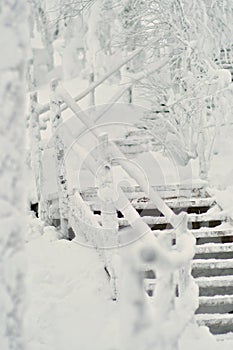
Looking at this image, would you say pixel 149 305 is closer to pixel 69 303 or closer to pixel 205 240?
pixel 69 303

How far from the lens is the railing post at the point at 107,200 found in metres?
5.37

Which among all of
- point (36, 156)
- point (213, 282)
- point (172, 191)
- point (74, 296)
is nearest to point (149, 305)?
point (74, 296)

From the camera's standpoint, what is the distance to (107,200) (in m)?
5.42

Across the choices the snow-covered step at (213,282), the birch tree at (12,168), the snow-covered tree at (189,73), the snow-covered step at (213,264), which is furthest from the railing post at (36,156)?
the birch tree at (12,168)

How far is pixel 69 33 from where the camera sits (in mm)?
23375

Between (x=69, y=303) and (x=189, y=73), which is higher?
(x=189, y=73)

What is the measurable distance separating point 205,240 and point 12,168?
18.2 ft

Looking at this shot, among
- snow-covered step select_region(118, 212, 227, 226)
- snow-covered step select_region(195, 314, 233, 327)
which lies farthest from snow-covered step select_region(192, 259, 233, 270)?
snow-covered step select_region(118, 212, 227, 226)

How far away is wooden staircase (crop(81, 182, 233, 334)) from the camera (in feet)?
17.6

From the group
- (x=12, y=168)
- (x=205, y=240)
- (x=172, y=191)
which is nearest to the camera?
(x=12, y=168)

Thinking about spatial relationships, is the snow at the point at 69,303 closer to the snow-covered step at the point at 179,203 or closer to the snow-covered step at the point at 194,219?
the snow-covered step at the point at 194,219

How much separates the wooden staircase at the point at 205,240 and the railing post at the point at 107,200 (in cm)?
46

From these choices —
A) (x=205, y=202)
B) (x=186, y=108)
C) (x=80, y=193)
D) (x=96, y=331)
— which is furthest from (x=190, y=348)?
(x=186, y=108)

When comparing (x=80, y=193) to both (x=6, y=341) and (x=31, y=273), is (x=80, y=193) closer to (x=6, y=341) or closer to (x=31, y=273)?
(x=31, y=273)
